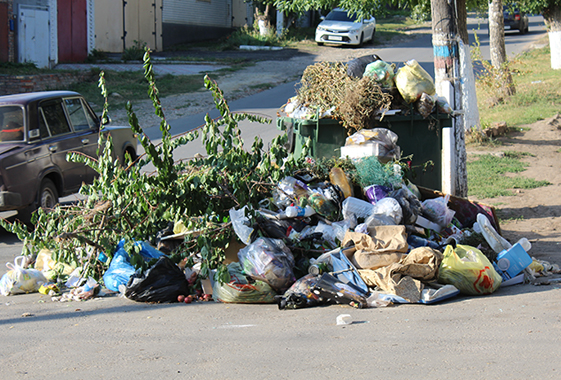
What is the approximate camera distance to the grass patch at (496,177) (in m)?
8.70

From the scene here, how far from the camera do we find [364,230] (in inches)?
202

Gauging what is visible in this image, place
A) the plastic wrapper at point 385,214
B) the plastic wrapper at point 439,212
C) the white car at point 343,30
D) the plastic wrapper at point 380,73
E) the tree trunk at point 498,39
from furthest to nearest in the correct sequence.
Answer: the white car at point 343,30
the tree trunk at point 498,39
the plastic wrapper at point 380,73
the plastic wrapper at point 439,212
the plastic wrapper at point 385,214

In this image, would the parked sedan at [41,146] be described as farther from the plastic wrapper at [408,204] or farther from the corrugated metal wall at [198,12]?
the corrugated metal wall at [198,12]

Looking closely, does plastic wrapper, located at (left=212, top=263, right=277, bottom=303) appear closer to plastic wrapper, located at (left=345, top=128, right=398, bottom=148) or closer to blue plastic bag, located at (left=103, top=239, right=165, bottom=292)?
blue plastic bag, located at (left=103, top=239, right=165, bottom=292)

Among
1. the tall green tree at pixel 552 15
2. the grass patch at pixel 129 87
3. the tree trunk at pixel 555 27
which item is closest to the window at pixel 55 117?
the grass patch at pixel 129 87

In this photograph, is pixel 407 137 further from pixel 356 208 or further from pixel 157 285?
pixel 157 285

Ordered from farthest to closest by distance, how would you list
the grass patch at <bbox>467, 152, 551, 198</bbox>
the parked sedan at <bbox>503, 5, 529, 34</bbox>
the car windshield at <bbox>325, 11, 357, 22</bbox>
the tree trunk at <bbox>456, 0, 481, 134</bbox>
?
the parked sedan at <bbox>503, 5, 529, 34</bbox>
the car windshield at <bbox>325, 11, 357, 22</bbox>
the tree trunk at <bbox>456, 0, 481, 134</bbox>
the grass patch at <bbox>467, 152, 551, 198</bbox>

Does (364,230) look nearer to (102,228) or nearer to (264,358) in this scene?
(264,358)

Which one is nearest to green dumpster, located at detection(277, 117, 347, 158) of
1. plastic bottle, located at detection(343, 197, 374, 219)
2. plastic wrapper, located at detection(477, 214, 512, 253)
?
plastic bottle, located at detection(343, 197, 374, 219)

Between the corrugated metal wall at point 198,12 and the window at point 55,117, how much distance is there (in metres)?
20.0

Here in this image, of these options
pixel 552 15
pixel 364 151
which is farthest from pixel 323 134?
pixel 552 15

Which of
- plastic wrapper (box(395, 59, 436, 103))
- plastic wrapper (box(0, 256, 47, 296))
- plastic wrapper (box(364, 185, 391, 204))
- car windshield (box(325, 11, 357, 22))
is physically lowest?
plastic wrapper (box(0, 256, 47, 296))

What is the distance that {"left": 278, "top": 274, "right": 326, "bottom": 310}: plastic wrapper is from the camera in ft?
14.9

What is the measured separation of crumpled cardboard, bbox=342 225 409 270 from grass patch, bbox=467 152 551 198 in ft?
13.3
